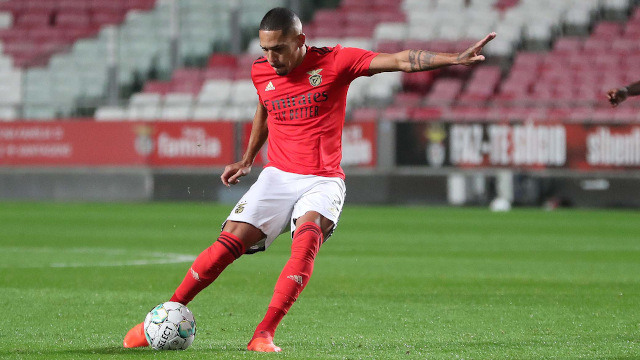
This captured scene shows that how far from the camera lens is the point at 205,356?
531 centimetres

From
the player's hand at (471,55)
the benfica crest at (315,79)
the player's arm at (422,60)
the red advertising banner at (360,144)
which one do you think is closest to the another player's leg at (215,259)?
the benfica crest at (315,79)

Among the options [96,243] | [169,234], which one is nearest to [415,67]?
[96,243]

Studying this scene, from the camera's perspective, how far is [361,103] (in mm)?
23172

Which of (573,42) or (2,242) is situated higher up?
(573,42)

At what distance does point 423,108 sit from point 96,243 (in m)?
10.3

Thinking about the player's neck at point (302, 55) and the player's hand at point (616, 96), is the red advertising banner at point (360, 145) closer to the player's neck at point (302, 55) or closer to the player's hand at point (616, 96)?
the player's hand at point (616, 96)

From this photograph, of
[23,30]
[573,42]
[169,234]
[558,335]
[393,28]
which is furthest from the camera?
[23,30]

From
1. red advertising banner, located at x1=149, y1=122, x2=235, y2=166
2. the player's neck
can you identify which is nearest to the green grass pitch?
the player's neck

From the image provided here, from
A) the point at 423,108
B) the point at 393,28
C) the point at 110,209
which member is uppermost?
the point at 393,28

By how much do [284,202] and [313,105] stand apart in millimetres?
572

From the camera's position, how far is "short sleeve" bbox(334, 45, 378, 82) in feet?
19.4

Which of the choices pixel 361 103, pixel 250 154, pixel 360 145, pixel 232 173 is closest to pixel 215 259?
pixel 232 173

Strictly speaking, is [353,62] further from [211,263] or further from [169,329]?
[169,329]

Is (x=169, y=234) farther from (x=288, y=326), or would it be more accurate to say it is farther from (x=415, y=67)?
(x=415, y=67)
